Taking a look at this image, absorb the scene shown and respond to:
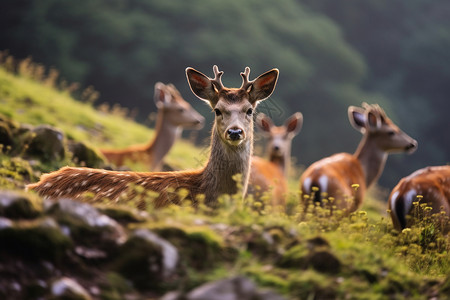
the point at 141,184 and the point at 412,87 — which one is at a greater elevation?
the point at 412,87

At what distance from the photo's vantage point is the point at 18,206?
308 cm

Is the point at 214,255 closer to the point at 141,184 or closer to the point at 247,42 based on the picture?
the point at 141,184

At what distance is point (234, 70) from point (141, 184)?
1020 inches

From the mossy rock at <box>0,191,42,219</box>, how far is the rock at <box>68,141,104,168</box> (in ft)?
15.1

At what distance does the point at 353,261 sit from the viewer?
11.1 feet

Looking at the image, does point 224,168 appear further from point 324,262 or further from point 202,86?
point 324,262

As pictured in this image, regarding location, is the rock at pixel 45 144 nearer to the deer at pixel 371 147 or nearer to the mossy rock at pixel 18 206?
the deer at pixel 371 147

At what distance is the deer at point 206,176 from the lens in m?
4.98

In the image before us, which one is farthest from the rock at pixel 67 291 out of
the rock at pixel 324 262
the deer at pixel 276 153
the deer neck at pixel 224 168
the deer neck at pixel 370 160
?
the deer neck at pixel 370 160

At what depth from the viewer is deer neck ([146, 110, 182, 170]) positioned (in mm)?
11156

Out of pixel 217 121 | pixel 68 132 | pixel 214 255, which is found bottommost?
pixel 68 132

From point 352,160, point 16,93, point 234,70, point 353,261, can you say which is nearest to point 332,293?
point 353,261

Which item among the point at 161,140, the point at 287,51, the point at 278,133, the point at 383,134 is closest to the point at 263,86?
the point at 383,134

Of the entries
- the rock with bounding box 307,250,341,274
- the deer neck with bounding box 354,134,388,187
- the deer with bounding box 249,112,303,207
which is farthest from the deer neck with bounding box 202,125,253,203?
the deer neck with bounding box 354,134,388,187
